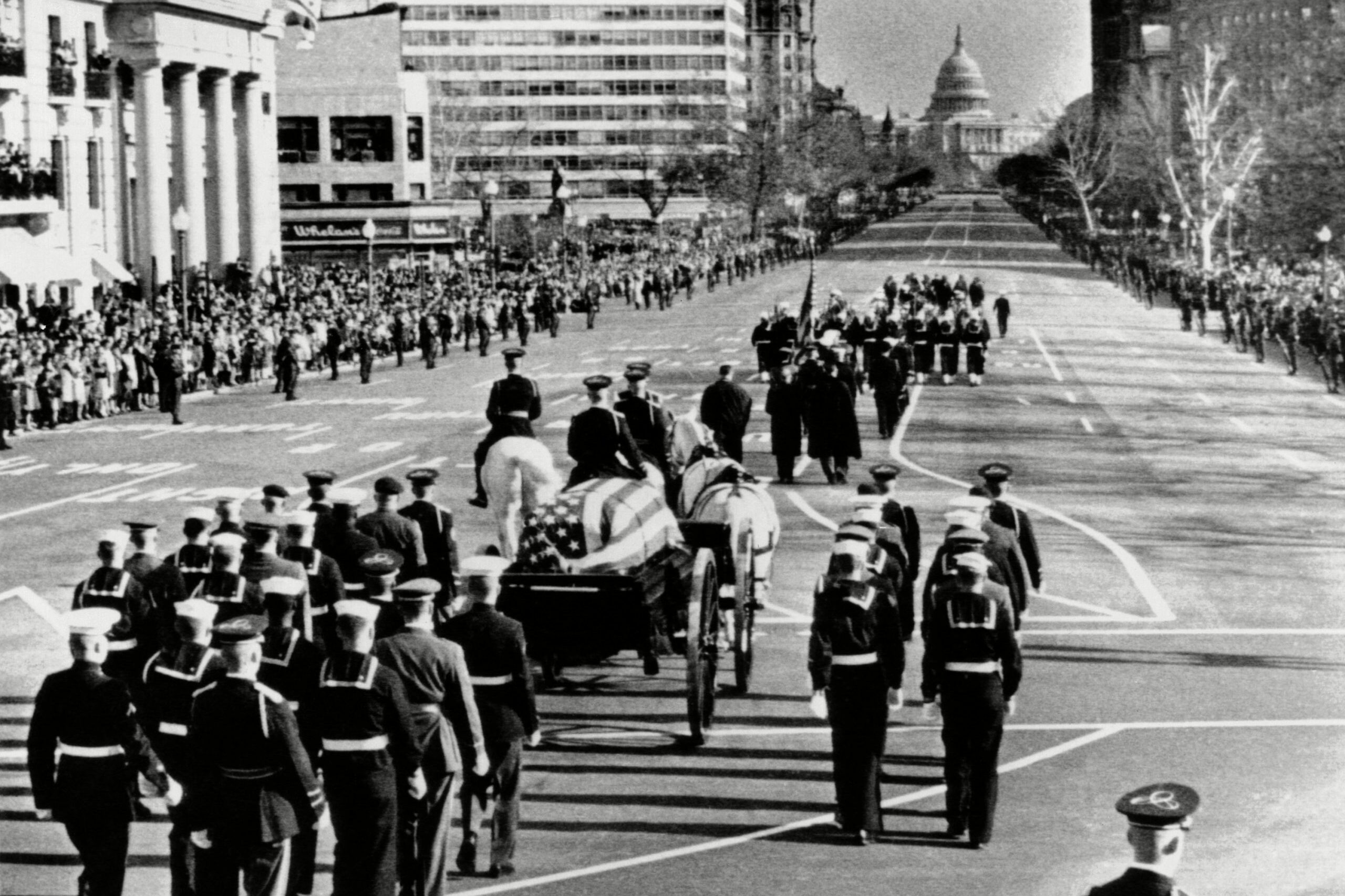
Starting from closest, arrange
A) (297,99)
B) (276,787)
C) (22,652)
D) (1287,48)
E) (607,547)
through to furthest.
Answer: (276,787)
(607,547)
(22,652)
(297,99)
(1287,48)

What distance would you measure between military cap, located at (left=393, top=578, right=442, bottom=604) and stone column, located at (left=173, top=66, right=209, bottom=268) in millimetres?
69813

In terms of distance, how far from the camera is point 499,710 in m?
13.4

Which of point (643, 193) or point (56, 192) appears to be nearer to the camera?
point (56, 192)

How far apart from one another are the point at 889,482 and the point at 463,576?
534 centimetres

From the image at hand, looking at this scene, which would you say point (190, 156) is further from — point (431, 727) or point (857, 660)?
point (431, 727)

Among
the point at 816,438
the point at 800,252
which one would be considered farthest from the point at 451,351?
the point at 800,252

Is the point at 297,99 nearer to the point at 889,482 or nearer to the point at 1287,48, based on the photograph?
the point at 1287,48

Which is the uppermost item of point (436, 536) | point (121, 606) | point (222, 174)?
point (222, 174)

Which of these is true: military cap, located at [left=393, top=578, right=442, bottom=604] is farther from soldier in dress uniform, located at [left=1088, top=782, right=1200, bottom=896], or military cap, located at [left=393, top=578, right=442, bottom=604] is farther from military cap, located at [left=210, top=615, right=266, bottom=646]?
soldier in dress uniform, located at [left=1088, top=782, right=1200, bottom=896]

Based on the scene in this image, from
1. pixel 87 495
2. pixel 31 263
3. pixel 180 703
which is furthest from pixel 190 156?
pixel 180 703

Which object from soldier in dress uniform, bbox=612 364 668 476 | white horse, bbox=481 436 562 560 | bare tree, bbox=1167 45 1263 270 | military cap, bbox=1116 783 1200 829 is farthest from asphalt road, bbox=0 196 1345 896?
bare tree, bbox=1167 45 1263 270

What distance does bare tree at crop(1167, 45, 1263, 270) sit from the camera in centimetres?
10444

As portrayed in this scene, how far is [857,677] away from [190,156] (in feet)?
231

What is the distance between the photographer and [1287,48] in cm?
14338
